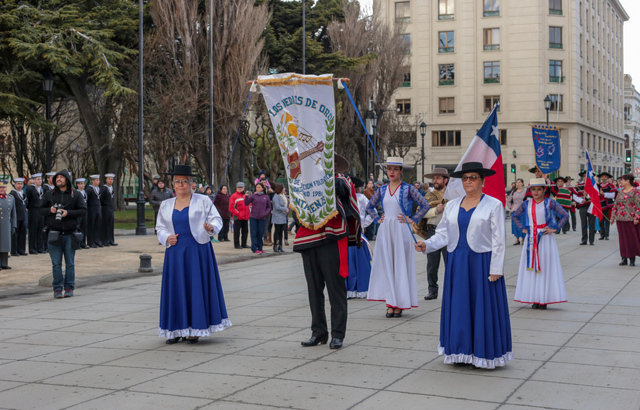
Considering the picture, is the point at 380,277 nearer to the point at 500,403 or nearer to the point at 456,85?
the point at 500,403

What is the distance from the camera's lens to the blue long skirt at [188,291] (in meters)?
7.29

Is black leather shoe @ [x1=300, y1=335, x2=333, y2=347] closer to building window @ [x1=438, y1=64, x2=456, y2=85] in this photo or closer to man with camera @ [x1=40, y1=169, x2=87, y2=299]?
man with camera @ [x1=40, y1=169, x2=87, y2=299]

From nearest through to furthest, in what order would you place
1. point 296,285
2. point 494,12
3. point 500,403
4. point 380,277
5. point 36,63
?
point 500,403, point 380,277, point 296,285, point 36,63, point 494,12

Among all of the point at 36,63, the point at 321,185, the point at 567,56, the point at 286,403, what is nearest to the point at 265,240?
the point at 36,63

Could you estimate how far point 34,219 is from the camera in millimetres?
18141

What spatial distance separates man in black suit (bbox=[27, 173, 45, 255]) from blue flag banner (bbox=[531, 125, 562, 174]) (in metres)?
13.2

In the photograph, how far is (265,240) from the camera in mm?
22219

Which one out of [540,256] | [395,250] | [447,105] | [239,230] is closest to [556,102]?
[447,105]

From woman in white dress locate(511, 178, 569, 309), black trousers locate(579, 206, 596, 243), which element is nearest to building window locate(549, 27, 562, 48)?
black trousers locate(579, 206, 596, 243)

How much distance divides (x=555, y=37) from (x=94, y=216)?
51531 millimetres

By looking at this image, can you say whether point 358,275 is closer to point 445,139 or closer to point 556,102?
point 445,139

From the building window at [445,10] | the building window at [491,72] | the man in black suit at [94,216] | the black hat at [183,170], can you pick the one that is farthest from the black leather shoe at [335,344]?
the building window at [445,10]

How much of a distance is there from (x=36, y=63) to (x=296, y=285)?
Answer: 796 inches

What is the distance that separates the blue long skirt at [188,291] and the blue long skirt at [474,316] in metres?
2.50
